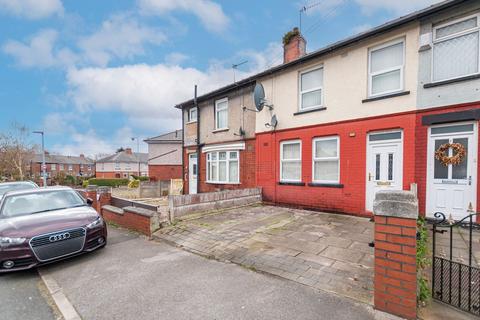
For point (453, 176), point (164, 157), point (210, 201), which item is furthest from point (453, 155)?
point (164, 157)

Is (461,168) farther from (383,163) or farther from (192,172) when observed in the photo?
(192,172)

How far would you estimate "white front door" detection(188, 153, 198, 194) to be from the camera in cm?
1384

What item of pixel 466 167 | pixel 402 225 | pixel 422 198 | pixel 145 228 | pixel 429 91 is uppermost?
pixel 429 91

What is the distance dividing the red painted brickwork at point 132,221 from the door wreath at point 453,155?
24.9 feet

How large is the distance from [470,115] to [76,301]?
842 centimetres

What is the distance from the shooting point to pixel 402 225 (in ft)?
7.91

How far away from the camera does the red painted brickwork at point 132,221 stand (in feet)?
20.2

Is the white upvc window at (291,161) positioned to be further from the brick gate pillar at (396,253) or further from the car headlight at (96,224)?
the car headlight at (96,224)

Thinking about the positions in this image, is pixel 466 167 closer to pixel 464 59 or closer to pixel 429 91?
pixel 429 91

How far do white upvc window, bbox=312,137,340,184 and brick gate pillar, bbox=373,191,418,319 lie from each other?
553 centimetres

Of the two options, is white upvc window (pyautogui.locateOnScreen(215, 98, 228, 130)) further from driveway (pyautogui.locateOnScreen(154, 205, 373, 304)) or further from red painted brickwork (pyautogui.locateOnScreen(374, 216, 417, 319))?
red painted brickwork (pyautogui.locateOnScreen(374, 216, 417, 319))

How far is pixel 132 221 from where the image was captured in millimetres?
6730

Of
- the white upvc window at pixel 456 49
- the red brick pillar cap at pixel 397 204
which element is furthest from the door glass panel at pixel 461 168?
the red brick pillar cap at pixel 397 204

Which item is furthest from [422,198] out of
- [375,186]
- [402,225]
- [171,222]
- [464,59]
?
[171,222]
